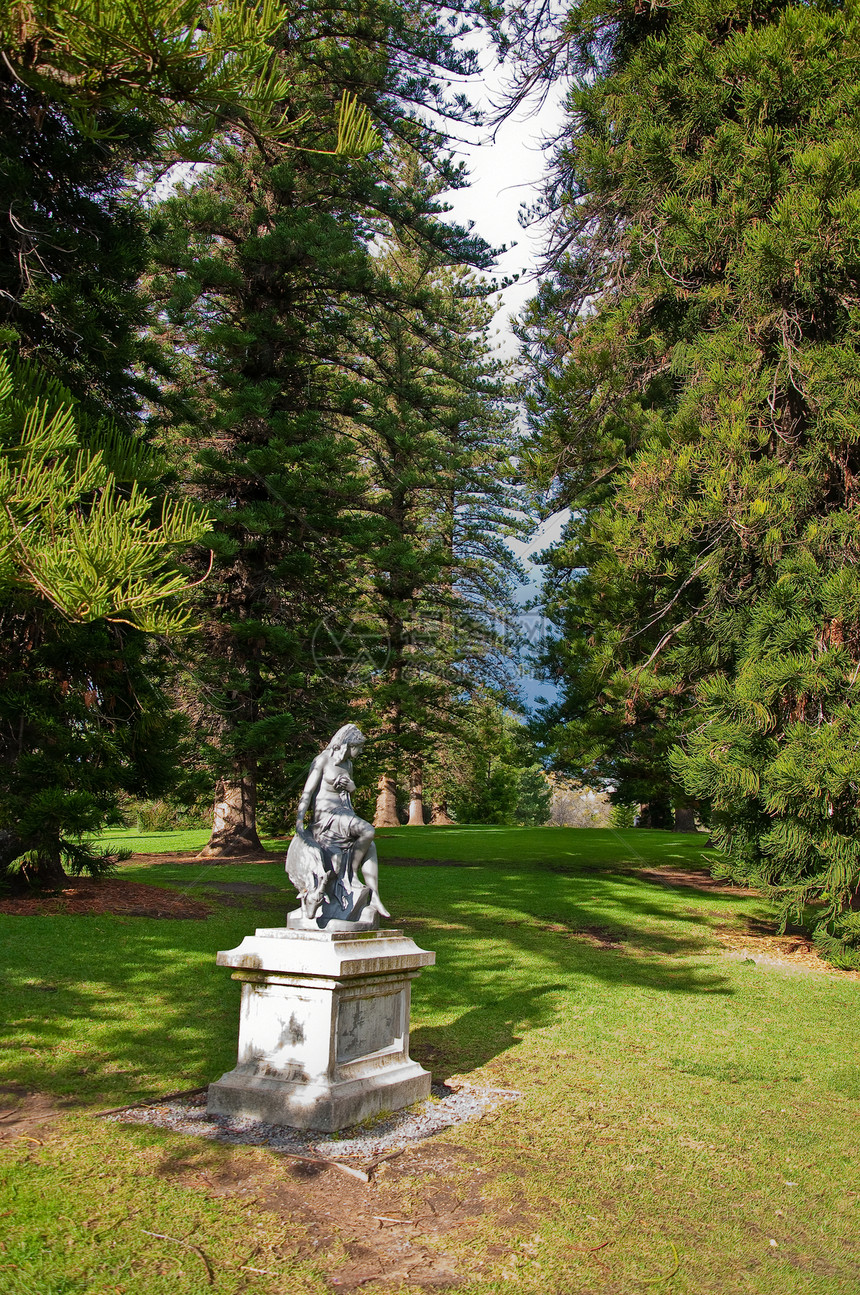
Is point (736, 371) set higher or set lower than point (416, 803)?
higher

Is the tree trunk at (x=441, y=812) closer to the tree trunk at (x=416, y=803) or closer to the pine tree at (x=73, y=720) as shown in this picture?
the tree trunk at (x=416, y=803)

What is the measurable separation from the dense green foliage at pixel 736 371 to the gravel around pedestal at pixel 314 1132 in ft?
17.5

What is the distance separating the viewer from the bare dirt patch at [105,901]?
9398 mm

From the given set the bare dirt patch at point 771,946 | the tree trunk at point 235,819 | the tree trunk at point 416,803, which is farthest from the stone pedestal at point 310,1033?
the tree trunk at point 416,803

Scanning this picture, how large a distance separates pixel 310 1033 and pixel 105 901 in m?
6.09

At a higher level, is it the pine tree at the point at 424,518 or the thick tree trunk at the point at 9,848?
the pine tree at the point at 424,518

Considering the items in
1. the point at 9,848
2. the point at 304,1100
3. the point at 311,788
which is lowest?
the point at 304,1100

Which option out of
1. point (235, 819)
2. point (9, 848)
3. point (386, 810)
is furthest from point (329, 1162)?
point (386, 810)

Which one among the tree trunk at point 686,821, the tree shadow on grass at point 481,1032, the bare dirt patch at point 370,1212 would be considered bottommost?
the tree shadow on grass at point 481,1032

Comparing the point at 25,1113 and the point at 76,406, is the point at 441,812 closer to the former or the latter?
the point at 76,406

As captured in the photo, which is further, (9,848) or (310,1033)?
(9,848)

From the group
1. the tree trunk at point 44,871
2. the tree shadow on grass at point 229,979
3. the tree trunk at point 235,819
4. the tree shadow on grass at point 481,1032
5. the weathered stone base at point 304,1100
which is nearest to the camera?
the weathered stone base at point 304,1100

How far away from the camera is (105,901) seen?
10062mm

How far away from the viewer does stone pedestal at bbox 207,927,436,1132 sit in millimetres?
4750
